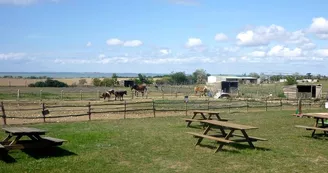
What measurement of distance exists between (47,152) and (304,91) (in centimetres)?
3712

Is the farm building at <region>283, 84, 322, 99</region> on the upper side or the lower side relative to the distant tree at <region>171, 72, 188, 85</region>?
lower

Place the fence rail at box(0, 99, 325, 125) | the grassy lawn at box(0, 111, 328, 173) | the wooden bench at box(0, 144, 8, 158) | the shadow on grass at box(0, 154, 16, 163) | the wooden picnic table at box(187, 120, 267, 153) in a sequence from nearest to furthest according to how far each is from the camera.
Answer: the grassy lawn at box(0, 111, 328, 173), the wooden bench at box(0, 144, 8, 158), the shadow on grass at box(0, 154, 16, 163), the wooden picnic table at box(187, 120, 267, 153), the fence rail at box(0, 99, 325, 125)

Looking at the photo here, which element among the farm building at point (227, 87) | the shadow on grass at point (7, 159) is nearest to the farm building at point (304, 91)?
the farm building at point (227, 87)

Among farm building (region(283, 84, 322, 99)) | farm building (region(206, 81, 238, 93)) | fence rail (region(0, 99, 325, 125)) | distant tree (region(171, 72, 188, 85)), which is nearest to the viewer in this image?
fence rail (region(0, 99, 325, 125))

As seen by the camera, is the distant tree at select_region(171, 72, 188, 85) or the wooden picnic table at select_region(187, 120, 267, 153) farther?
the distant tree at select_region(171, 72, 188, 85)

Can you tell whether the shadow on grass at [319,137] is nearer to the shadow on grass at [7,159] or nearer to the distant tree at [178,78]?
the shadow on grass at [7,159]

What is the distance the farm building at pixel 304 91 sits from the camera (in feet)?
132

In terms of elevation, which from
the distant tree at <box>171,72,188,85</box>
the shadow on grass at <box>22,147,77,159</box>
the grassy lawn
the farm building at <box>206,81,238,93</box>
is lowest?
the grassy lawn

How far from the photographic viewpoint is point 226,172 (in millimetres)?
8102

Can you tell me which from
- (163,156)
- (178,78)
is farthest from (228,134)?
→ (178,78)

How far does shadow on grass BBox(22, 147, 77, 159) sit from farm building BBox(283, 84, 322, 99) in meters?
35.2

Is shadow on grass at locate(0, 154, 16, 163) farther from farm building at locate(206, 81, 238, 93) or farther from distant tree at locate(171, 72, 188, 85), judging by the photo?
distant tree at locate(171, 72, 188, 85)

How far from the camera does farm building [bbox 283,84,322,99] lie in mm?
40125

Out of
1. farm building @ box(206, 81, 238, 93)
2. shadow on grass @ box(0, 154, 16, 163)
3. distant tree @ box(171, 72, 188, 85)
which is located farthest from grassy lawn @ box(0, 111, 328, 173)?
distant tree @ box(171, 72, 188, 85)
